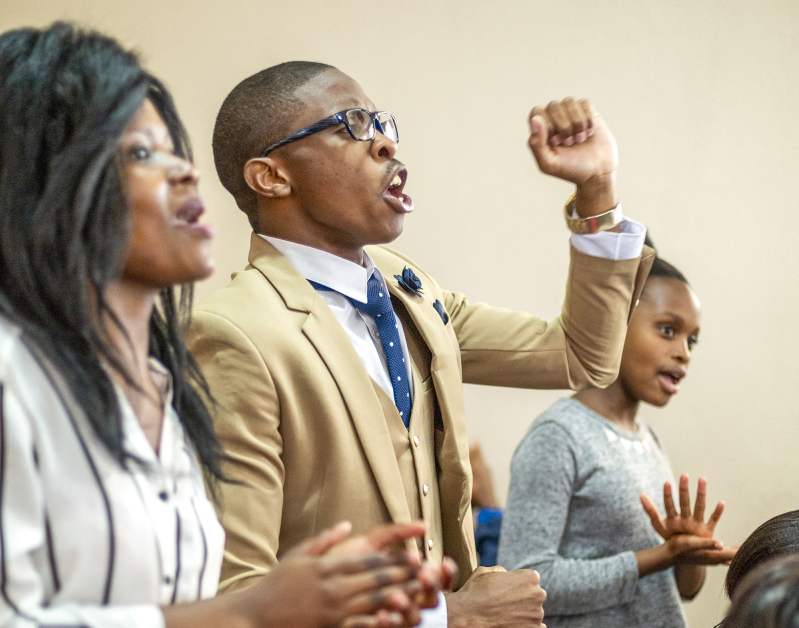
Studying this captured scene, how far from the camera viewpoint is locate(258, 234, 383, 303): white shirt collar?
49.8 inches

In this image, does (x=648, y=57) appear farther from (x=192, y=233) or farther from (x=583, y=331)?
(x=192, y=233)

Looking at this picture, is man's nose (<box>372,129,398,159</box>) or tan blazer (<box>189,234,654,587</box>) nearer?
tan blazer (<box>189,234,654,587</box>)

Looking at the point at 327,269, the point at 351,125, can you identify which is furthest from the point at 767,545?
the point at 351,125

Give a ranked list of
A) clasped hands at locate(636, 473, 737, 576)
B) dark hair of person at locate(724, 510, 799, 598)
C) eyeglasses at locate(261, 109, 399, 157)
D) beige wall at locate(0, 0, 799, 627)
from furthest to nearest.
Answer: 1. beige wall at locate(0, 0, 799, 627)
2. clasped hands at locate(636, 473, 737, 576)
3. eyeglasses at locate(261, 109, 399, 157)
4. dark hair of person at locate(724, 510, 799, 598)

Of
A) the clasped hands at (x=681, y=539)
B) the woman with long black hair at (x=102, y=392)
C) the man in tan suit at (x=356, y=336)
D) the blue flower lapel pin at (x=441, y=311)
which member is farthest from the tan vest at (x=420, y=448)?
the clasped hands at (x=681, y=539)

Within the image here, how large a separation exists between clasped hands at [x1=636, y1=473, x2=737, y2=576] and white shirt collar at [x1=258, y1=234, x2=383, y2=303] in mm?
836

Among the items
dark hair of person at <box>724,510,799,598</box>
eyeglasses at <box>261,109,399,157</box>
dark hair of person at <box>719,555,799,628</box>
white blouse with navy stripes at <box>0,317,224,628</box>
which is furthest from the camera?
eyeglasses at <box>261,109,399,157</box>

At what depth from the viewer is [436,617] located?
1.04m

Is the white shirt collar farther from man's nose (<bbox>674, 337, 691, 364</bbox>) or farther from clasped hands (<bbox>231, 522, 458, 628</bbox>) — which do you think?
man's nose (<bbox>674, 337, 691, 364</bbox>)

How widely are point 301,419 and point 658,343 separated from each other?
4.01ft

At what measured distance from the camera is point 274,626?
66 centimetres

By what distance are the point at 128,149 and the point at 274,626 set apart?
423mm

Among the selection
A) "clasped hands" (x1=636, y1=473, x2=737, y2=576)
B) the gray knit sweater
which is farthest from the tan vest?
"clasped hands" (x1=636, y1=473, x2=737, y2=576)

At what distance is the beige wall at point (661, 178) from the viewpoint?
9.29ft
